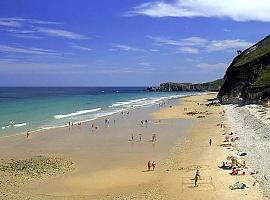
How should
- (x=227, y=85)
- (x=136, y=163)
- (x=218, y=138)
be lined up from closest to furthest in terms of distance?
1. (x=136, y=163)
2. (x=218, y=138)
3. (x=227, y=85)

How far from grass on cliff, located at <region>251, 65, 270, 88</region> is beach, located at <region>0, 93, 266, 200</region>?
59.7ft

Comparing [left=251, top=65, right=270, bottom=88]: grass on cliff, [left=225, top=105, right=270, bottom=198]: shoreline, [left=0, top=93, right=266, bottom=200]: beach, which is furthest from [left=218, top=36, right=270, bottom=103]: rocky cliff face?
[left=0, top=93, right=266, bottom=200]: beach

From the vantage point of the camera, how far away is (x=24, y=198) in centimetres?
2144

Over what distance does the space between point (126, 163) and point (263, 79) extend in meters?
46.3

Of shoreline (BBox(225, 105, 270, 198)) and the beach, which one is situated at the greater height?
shoreline (BBox(225, 105, 270, 198))

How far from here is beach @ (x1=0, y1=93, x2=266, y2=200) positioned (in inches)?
887

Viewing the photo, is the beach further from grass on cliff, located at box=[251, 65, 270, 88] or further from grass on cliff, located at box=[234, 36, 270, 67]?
grass on cliff, located at box=[234, 36, 270, 67]

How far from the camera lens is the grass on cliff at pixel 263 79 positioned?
66181mm

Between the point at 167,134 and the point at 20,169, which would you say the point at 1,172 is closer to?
the point at 20,169

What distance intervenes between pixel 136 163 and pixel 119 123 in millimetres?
26955

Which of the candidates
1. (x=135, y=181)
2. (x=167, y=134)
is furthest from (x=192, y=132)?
(x=135, y=181)

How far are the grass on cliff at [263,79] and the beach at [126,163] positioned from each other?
18.2m

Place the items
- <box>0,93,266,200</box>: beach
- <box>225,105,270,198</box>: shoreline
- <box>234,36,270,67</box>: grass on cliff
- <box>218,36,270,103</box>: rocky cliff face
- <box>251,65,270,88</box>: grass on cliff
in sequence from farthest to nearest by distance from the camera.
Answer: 1. <box>234,36,270,67</box>: grass on cliff
2. <box>218,36,270,103</box>: rocky cliff face
3. <box>251,65,270,88</box>: grass on cliff
4. <box>225,105,270,198</box>: shoreline
5. <box>0,93,266,200</box>: beach

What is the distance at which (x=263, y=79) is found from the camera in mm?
69750
